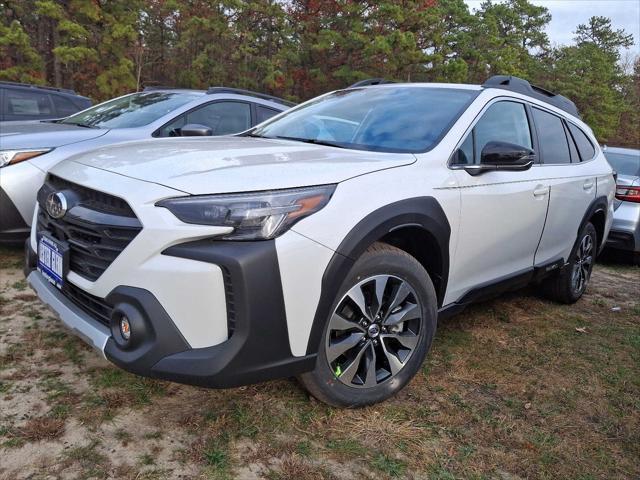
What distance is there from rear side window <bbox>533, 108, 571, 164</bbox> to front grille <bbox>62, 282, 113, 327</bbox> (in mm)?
2942

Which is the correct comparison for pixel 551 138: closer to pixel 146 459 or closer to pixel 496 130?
pixel 496 130

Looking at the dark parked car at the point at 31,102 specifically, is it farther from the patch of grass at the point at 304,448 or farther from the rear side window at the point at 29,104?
the patch of grass at the point at 304,448

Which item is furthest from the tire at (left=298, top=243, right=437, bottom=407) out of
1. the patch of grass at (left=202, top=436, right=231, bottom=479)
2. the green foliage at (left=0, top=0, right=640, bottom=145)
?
the green foliage at (left=0, top=0, right=640, bottom=145)

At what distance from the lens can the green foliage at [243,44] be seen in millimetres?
18891

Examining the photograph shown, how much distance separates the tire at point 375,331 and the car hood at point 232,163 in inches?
16.1

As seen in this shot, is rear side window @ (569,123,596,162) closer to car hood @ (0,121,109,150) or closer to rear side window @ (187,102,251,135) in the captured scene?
rear side window @ (187,102,251,135)

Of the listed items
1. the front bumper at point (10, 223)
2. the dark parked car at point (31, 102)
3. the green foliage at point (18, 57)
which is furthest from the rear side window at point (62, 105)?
the green foliage at point (18, 57)

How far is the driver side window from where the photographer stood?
2.93m

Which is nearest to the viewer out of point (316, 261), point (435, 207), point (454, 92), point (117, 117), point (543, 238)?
point (316, 261)

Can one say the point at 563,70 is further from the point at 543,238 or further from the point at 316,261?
the point at 316,261

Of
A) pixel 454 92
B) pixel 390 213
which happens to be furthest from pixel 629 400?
pixel 454 92

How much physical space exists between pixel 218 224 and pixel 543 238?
2510 millimetres

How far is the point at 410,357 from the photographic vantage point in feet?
8.59

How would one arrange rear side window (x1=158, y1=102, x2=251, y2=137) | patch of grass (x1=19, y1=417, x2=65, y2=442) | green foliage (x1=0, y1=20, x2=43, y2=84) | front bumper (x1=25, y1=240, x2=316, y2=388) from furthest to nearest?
green foliage (x1=0, y1=20, x2=43, y2=84) < rear side window (x1=158, y1=102, x2=251, y2=137) < patch of grass (x1=19, y1=417, x2=65, y2=442) < front bumper (x1=25, y1=240, x2=316, y2=388)
